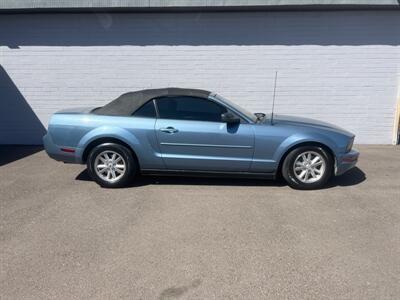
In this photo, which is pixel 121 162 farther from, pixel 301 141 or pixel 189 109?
pixel 301 141

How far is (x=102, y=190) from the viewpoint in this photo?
6.29m

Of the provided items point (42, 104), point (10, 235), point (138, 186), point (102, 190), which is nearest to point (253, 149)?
point (138, 186)

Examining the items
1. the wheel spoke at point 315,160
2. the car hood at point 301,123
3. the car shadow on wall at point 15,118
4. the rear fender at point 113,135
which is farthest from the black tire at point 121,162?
the car shadow on wall at point 15,118

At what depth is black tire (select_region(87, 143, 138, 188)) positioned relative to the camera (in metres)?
6.30

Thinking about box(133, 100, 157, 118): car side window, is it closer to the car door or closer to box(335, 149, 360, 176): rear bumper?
the car door


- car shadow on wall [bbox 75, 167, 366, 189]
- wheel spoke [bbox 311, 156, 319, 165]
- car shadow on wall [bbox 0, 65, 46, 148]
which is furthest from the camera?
car shadow on wall [bbox 0, 65, 46, 148]

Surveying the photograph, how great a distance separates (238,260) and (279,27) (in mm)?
6584

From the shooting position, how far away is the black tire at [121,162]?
6295mm

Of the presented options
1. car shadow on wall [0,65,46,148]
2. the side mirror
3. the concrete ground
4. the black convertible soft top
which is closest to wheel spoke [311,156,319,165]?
the concrete ground

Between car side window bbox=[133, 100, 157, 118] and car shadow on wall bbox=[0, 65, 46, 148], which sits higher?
car side window bbox=[133, 100, 157, 118]

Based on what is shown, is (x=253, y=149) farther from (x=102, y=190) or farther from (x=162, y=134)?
(x=102, y=190)

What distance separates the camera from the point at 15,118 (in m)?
10.0

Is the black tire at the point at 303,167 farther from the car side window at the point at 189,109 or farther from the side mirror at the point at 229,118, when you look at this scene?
the car side window at the point at 189,109

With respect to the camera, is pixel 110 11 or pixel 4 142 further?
pixel 4 142
